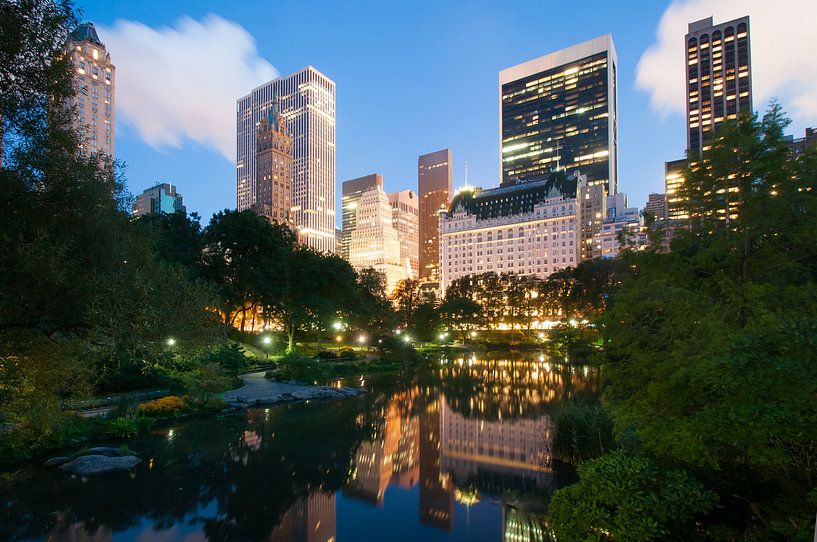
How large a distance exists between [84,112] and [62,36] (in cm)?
13353

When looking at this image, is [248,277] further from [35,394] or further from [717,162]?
[717,162]

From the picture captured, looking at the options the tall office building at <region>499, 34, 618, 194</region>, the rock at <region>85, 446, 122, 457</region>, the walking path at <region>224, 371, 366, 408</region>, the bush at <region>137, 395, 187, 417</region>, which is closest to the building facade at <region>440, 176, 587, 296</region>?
the tall office building at <region>499, 34, 618, 194</region>

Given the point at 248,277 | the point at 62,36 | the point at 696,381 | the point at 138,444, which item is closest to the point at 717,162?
the point at 696,381

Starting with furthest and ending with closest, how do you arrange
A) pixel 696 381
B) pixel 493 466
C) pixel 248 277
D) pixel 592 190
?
pixel 592 190 < pixel 248 277 < pixel 493 466 < pixel 696 381

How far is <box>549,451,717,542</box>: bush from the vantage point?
7.13m

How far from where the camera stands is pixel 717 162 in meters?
9.77

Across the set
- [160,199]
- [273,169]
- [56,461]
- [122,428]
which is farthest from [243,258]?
[160,199]

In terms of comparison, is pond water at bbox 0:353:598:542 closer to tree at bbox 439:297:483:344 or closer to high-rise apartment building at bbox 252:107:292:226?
tree at bbox 439:297:483:344

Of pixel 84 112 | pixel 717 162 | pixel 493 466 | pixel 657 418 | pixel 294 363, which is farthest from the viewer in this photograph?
pixel 84 112

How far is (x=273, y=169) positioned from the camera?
190 meters

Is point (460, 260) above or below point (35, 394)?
above

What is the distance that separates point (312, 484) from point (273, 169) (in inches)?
7554

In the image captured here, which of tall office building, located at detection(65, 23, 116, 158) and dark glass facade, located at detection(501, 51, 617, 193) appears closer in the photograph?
tall office building, located at detection(65, 23, 116, 158)

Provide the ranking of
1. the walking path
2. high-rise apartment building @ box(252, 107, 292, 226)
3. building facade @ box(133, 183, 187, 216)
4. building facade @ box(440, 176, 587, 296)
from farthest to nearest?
high-rise apartment building @ box(252, 107, 292, 226) < building facade @ box(133, 183, 187, 216) < building facade @ box(440, 176, 587, 296) < the walking path
